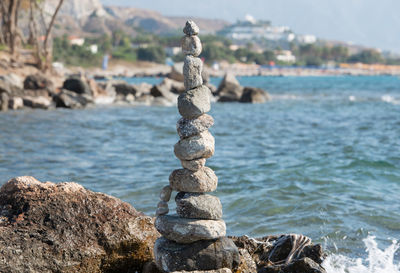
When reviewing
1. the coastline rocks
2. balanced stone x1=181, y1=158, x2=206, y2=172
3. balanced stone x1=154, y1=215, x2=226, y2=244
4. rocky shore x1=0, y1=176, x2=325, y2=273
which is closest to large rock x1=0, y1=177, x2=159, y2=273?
rocky shore x1=0, y1=176, x2=325, y2=273

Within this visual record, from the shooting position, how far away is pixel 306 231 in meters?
8.83

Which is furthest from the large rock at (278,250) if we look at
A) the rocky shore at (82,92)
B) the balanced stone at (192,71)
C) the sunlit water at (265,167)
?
the rocky shore at (82,92)

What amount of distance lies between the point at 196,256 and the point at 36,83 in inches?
1113

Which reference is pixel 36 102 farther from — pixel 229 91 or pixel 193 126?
pixel 193 126

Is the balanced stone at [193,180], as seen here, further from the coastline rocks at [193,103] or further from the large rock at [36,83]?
the large rock at [36,83]

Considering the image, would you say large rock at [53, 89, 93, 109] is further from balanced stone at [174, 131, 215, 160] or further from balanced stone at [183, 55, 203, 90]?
balanced stone at [174, 131, 215, 160]

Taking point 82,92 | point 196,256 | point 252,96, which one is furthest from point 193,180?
point 252,96

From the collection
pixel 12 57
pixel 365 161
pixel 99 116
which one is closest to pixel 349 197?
pixel 365 161

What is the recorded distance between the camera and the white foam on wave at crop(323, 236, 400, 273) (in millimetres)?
7254

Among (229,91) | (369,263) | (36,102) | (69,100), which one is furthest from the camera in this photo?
(229,91)

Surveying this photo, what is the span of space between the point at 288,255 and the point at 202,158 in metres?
1.84

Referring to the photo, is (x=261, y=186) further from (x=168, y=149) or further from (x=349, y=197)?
(x=168, y=149)

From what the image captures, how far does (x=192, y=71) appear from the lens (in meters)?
5.77

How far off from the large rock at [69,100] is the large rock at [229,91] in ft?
39.7
